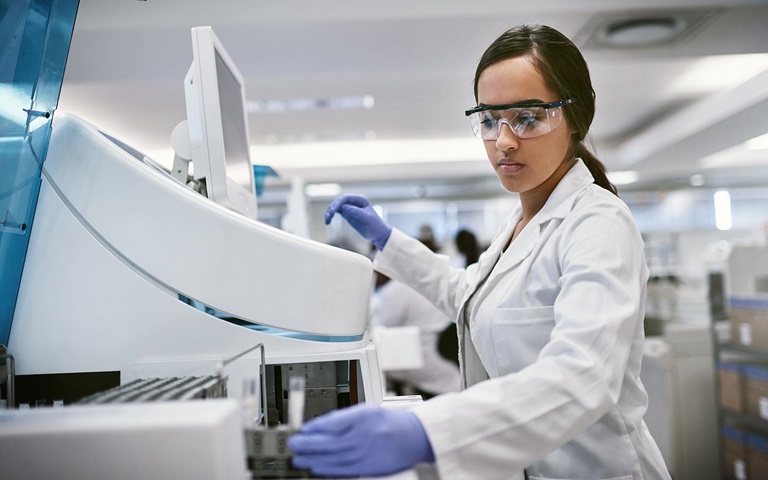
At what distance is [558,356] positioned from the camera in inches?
27.6

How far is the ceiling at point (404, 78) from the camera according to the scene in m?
2.47

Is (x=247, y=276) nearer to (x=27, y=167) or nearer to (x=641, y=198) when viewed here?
(x=27, y=167)

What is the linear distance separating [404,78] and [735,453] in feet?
9.76

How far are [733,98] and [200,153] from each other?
431cm

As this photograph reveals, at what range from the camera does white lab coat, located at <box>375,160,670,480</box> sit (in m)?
0.66

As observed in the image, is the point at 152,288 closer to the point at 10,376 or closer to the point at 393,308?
the point at 10,376

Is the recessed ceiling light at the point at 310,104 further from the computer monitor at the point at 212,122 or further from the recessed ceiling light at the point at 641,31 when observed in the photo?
the computer monitor at the point at 212,122

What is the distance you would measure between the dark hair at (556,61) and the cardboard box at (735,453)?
2.85 m

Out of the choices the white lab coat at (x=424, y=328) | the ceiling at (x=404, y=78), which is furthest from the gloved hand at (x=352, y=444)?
the white lab coat at (x=424, y=328)

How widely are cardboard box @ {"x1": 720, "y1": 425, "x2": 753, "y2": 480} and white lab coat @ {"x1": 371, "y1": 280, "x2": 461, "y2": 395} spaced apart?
60.2 inches

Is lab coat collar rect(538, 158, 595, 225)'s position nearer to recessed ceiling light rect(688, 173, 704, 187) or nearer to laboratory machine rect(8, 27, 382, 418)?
laboratory machine rect(8, 27, 382, 418)

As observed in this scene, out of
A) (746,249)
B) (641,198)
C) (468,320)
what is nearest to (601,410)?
(468,320)

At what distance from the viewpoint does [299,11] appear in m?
2.46

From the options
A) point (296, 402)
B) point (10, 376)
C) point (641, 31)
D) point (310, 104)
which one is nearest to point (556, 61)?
point (296, 402)
